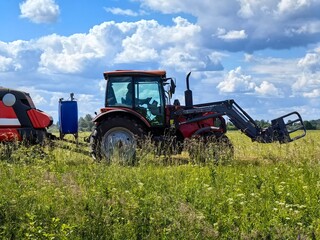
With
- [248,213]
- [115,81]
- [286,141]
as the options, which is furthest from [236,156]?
[248,213]

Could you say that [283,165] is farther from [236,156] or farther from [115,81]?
[115,81]

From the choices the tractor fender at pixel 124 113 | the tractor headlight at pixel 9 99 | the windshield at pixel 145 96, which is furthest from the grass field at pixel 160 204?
the tractor headlight at pixel 9 99

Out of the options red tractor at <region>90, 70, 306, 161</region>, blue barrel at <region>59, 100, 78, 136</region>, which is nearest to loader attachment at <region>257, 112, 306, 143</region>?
red tractor at <region>90, 70, 306, 161</region>

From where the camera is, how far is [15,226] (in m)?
6.09

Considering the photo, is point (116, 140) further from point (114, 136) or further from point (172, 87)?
point (172, 87)

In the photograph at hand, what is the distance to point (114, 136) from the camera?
523 inches

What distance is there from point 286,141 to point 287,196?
6.65m

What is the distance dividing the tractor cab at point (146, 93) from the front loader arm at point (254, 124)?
974 millimetres

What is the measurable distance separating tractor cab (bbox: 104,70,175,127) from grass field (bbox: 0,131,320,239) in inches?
147

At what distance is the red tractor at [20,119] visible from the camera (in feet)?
44.6

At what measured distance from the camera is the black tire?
1306 cm

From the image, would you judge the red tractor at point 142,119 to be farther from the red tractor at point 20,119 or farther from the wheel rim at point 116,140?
the red tractor at point 20,119

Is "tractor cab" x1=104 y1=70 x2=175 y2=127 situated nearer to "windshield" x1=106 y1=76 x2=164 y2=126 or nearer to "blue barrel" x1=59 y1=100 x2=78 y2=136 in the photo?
"windshield" x1=106 y1=76 x2=164 y2=126

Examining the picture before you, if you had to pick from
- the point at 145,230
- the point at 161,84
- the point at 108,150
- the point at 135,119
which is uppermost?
the point at 161,84
